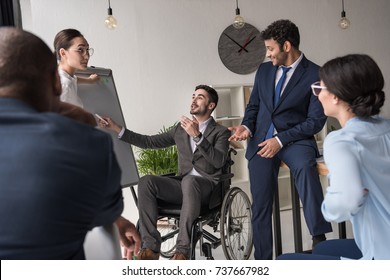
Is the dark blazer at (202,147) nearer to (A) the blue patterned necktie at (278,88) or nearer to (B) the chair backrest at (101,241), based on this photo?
(A) the blue patterned necktie at (278,88)

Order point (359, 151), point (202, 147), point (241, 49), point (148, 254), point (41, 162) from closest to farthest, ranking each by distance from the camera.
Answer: point (41, 162) < point (359, 151) < point (148, 254) < point (202, 147) < point (241, 49)

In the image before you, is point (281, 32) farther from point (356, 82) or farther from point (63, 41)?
point (356, 82)

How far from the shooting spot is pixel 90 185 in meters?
0.62

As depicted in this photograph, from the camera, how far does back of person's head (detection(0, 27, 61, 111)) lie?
590mm

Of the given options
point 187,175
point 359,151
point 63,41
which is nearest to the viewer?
point 359,151

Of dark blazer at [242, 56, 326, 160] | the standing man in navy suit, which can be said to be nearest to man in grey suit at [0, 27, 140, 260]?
the standing man in navy suit

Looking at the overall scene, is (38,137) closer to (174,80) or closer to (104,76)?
(104,76)

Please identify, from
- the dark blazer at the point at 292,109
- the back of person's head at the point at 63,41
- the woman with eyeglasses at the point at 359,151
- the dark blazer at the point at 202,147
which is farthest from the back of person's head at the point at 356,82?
the dark blazer at the point at 202,147

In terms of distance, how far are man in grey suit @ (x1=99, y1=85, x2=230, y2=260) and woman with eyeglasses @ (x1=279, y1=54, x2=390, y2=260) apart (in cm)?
126

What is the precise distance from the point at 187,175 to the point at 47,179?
76.7 inches

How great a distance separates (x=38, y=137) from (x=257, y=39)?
175 inches

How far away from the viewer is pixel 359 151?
0.97 metres

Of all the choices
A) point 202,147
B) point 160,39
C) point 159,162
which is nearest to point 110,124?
point 202,147

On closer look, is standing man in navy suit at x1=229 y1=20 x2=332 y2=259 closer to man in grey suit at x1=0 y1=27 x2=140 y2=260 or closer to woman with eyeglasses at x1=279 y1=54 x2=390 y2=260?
woman with eyeglasses at x1=279 y1=54 x2=390 y2=260
